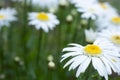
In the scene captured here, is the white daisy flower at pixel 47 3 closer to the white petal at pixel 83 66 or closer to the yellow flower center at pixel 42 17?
the yellow flower center at pixel 42 17

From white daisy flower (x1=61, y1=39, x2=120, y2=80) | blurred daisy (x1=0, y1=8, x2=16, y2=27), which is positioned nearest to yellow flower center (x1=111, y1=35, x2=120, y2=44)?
white daisy flower (x1=61, y1=39, x2=120, y2=80)

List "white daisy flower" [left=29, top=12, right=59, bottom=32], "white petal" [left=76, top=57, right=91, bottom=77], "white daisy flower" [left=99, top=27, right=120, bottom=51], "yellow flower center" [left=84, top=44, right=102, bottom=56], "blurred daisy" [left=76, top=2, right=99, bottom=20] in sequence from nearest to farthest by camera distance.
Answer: "white petal" [left=76, top=57, right=91, bottom=77] < "yellow flower center" [left=84, top=44, right=102, bottom=56] < "white daisy flower" [left=99, top=27, right=120, bottom=51] < "white daisy flower" [left=29, top=12, right=59, bottom=32] < "blurred daisy" [left=76, top=2, right=99, bottom=20]

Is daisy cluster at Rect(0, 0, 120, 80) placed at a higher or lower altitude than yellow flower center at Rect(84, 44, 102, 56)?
lower

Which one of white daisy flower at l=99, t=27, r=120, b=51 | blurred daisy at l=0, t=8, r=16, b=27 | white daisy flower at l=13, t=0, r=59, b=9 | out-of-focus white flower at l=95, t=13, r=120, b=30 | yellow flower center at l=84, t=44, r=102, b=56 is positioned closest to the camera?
yellow flower center at l=84, t=44, r=102, b=56

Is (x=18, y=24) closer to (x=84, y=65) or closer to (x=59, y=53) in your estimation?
(x=59, y=53)

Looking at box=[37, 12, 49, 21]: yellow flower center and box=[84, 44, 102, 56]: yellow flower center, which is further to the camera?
box=[37, 12, 49, 21]: yellow flower center

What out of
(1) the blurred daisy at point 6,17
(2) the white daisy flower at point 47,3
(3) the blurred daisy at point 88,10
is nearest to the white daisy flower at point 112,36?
(3) the blurred daisy at point 88,10

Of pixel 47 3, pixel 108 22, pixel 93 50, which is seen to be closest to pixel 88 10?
pixel 108 22

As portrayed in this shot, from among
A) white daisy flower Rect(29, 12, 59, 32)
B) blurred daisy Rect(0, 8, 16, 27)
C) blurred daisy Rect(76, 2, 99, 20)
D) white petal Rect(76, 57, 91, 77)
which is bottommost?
blurred daisy Rect(0, 8, 16, 27)

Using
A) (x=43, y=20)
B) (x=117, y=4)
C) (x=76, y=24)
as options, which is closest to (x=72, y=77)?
(x=43, y=20)

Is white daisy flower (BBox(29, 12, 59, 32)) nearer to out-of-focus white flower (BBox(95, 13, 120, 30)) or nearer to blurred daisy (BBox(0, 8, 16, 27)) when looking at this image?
blurred daisy (BBox(0, 8, 16, 27))
